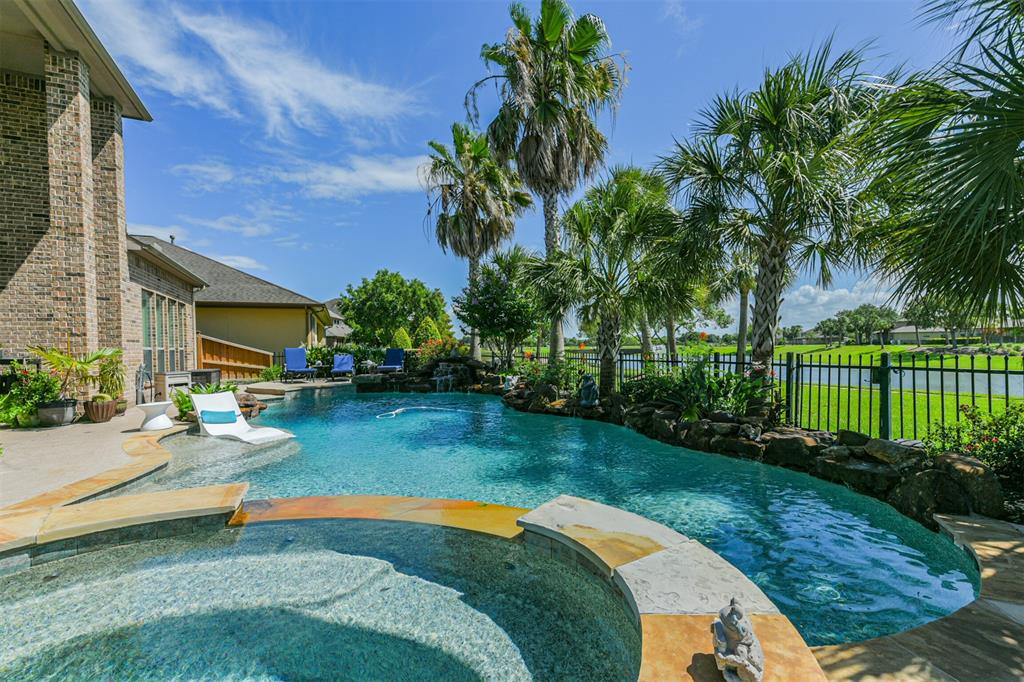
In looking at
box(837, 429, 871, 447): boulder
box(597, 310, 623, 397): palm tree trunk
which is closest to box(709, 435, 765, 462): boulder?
box(837, 429, 871, 447): boulder

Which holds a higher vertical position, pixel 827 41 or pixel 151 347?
pixel 827 41

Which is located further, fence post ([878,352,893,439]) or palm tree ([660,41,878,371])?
palm tree ([660,41,878,371])

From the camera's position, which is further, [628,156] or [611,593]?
[628,156]

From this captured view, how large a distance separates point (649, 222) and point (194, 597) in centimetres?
911

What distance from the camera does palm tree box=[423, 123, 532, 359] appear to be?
18.7 meters

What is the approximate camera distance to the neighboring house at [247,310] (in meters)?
20.7

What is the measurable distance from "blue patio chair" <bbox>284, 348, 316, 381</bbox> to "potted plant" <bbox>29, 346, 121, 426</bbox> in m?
10.5

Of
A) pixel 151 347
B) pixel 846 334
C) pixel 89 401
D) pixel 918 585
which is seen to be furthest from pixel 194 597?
pixel 846 334

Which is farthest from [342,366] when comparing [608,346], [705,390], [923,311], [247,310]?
[923,311]

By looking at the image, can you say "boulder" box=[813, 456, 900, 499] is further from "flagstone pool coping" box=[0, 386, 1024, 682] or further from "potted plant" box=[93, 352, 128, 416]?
"potted plant" box=[93, 352, 128, 416]

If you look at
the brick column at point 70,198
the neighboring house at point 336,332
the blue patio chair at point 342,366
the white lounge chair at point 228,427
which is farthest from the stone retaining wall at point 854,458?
the neighboring house at point 336,332

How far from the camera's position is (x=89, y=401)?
8.28m

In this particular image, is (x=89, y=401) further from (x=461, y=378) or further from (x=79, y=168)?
(x=461, y=378)

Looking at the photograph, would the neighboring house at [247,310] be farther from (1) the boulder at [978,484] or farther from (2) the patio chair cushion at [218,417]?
(1) the boulder at [978,484]
